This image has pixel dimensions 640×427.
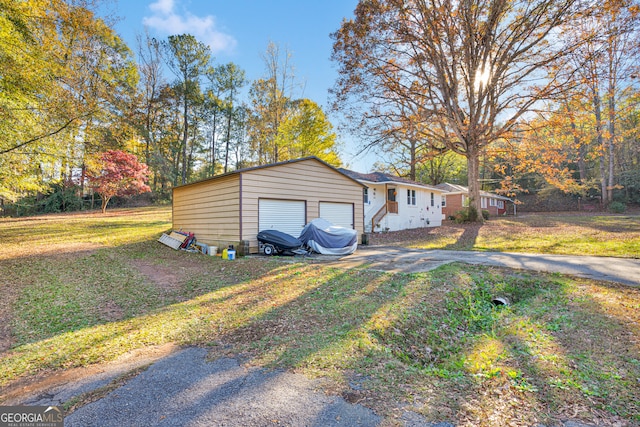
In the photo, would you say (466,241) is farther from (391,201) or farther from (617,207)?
(617,207)

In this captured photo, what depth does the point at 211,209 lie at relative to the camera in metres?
11.0

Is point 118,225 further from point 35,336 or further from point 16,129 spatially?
point 35,336

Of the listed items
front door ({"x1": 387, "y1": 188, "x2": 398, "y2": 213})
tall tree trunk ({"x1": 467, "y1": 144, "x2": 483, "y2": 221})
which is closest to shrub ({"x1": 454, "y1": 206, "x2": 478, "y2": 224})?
tall tree trunk ({"x1": 467, "y1": 144, "x2": 483, "y2": 221})

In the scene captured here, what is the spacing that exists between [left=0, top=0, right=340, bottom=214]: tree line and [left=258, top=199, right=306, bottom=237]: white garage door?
19.7ft

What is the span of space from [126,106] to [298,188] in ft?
49.6

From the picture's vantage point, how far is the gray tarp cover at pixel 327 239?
10039mm

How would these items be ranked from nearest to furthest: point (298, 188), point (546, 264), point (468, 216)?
point (546, 264) < point (298, 188) < point (468, 216)

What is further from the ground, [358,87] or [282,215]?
[358,87]

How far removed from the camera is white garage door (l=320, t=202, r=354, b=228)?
12344mm

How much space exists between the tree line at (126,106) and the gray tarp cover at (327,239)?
7.72m

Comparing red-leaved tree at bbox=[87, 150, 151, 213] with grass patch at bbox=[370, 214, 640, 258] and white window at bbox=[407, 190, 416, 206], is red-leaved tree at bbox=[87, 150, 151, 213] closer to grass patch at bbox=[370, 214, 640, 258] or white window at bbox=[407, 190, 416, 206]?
grass patch at bbox=[370, 214, 640, 258]

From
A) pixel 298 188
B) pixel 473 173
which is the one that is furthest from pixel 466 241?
pixel 298 188

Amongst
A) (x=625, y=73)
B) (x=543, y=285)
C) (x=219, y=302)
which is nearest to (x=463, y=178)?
(x=625, y=73)

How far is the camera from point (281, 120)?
21.8 metres
